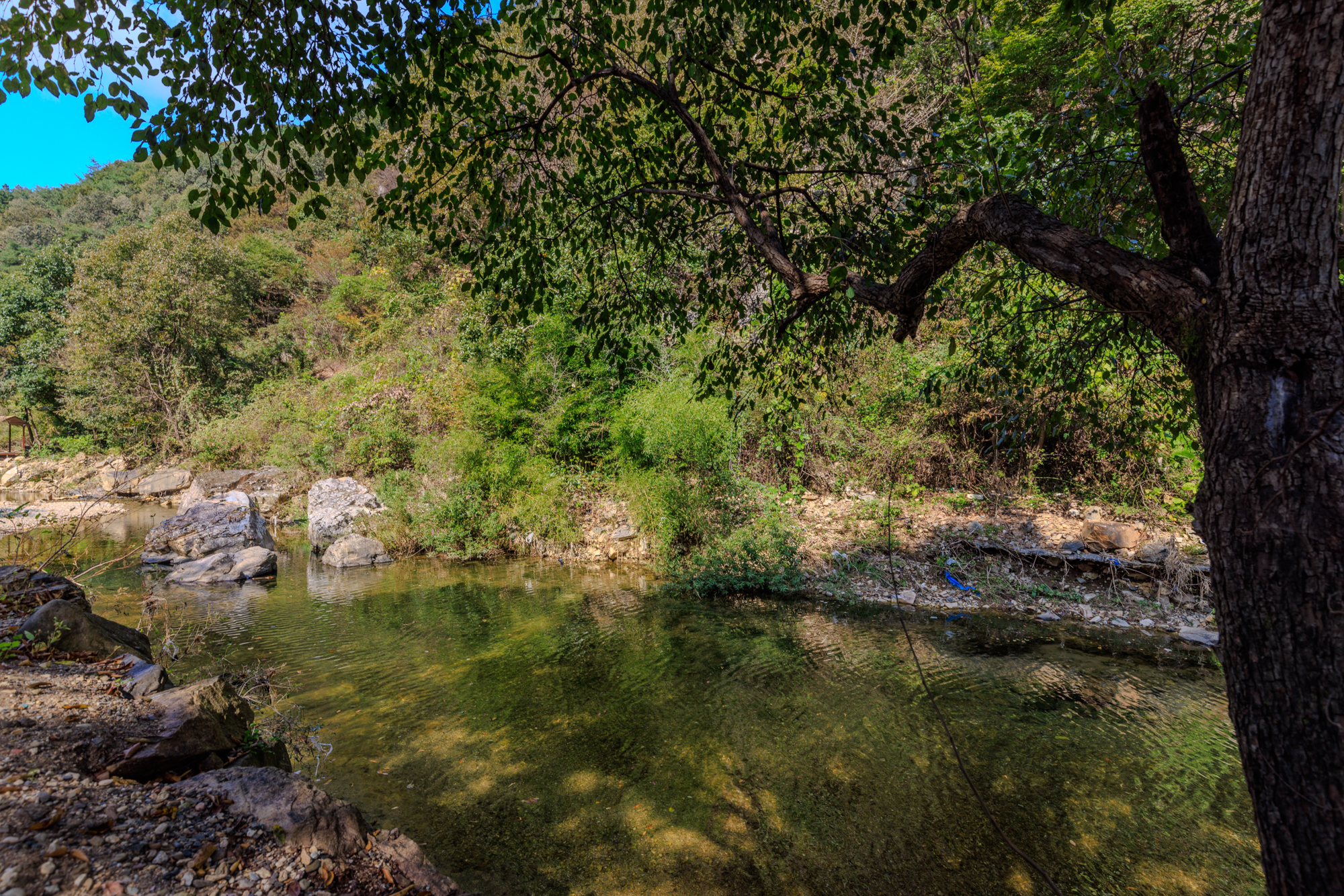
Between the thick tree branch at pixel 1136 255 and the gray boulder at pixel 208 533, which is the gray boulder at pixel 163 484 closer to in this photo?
the gray boulder at pixel 208 533

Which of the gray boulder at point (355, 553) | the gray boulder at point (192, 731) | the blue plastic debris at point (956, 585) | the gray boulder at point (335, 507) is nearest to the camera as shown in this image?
the gray boulder at point (192, 731)

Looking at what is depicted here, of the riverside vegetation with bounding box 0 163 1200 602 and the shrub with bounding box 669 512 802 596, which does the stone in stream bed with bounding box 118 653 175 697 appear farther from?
the shrub with bounding box 669 512 802 596

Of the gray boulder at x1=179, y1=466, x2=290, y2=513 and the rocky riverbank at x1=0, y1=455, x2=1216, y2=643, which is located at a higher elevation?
the gray boulder at x1=179, y1=466, x2=290, y2=513

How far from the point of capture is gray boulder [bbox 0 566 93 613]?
180 inches

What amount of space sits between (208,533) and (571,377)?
7.65 metres

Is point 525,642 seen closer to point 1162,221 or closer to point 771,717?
point 771,717

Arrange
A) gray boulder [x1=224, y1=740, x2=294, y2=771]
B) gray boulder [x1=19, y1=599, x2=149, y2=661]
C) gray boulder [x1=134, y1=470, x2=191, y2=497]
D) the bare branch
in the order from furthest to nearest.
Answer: gray boulder [x1=134, y1=470, x2=191, y2=497] → gray boulder [x1=19, y1=599, x2=149, y2=661] → gray boulder [x1=224, y1=740, x2=294, y2=771] → the bare branch

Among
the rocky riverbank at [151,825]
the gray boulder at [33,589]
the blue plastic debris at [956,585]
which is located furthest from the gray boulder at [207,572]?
the blue plastic debris at [956,585]

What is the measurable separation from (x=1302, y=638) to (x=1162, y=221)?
1257mm

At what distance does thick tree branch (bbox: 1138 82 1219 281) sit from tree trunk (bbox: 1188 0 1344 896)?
0.26 metres

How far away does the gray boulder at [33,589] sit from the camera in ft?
15.0

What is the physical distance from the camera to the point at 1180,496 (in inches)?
345

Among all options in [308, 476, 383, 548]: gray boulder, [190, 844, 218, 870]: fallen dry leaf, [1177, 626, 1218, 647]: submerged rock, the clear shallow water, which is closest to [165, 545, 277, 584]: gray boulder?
[308, 476, 383, 548]: gray boulder

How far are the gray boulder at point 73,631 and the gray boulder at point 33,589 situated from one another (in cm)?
35
